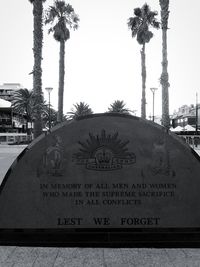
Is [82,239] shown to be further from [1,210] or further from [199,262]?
[199,262]

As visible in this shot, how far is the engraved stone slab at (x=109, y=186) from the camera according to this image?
431cm

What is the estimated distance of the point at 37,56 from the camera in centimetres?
2194

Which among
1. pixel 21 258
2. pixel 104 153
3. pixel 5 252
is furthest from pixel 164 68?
pixel 21 258

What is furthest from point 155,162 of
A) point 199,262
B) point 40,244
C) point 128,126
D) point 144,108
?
point 144,108

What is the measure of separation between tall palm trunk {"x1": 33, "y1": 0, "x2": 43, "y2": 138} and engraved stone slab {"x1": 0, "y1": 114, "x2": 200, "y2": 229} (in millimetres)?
17039

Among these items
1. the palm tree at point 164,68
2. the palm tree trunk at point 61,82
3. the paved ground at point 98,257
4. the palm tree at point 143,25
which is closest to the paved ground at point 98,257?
the paved ground at point 98,257

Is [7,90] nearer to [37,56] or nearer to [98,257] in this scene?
[37,56]

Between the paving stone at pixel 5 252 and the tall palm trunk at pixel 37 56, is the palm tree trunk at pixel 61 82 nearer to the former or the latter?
the tall palm trunk at pixel 37 56

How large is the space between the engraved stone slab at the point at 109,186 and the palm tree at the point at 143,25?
3553 cm

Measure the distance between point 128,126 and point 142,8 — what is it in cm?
3705

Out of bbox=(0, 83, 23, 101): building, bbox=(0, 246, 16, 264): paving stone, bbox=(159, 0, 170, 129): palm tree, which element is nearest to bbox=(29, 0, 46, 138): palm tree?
A: bbox=(159, 0, 170, 129): palm tree

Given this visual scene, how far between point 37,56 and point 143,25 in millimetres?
20414

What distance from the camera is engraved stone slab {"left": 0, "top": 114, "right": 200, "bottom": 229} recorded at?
431 cm

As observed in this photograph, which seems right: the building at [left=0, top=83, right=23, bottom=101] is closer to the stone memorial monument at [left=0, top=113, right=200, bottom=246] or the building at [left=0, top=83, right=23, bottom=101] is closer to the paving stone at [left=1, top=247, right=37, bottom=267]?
the paving stone at [left=1, top=247, right=37, bottom=267]
